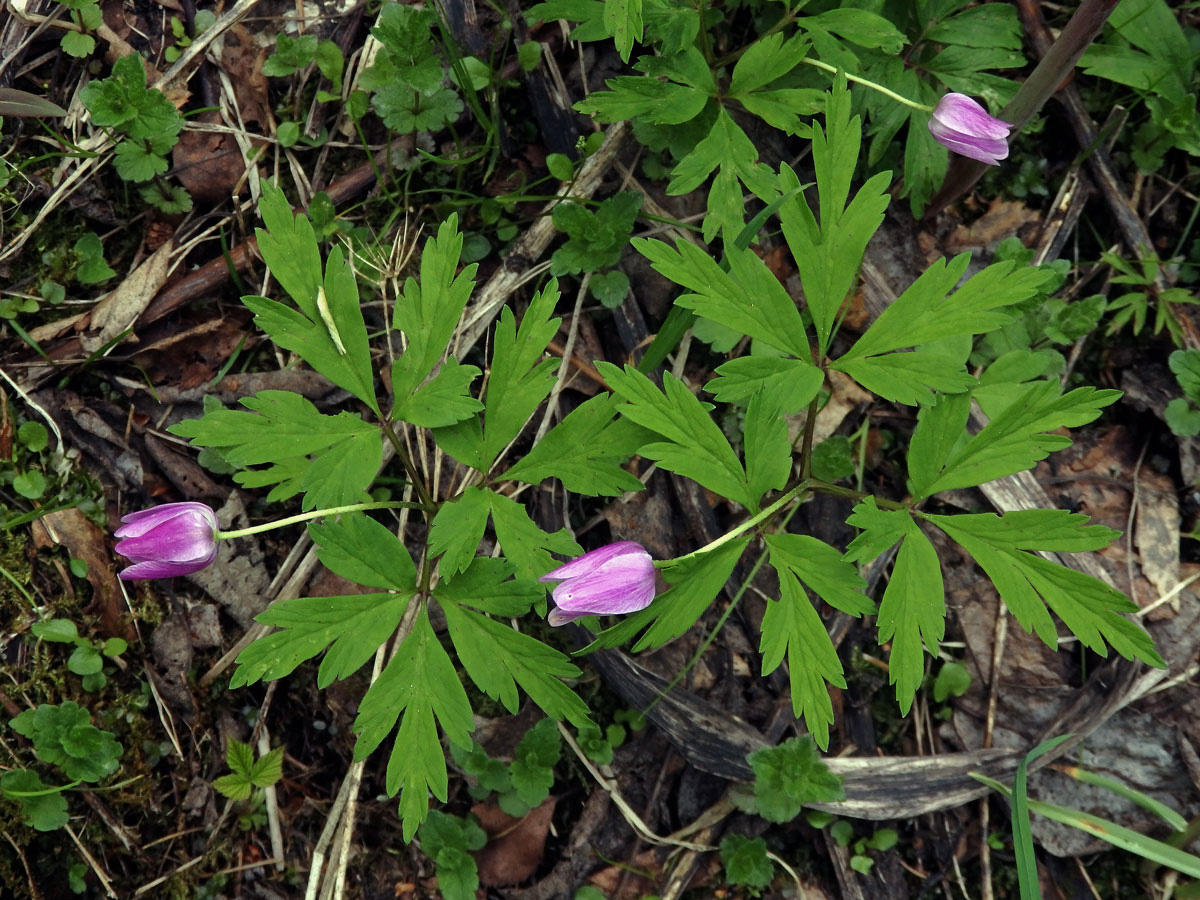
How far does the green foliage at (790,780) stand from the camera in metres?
2.94

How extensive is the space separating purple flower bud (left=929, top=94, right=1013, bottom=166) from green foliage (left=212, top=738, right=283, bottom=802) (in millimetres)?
2913

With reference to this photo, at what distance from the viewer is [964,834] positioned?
10.4ft

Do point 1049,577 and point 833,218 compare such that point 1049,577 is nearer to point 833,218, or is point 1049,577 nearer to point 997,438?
point 997,438

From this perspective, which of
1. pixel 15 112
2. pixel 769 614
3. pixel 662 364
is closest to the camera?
pixel 769 614

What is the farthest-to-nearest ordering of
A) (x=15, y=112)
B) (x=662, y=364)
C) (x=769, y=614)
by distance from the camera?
(x=662, y=364) < (x=15, y=112) < (x=769, y=614)

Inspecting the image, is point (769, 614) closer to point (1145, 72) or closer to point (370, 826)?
point (370, 826)

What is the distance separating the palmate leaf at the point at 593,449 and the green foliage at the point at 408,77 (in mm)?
1307

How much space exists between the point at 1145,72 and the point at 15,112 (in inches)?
153

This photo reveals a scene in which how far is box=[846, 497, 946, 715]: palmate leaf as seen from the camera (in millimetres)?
2396

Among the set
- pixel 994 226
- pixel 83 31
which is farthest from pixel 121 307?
pixel 994 226

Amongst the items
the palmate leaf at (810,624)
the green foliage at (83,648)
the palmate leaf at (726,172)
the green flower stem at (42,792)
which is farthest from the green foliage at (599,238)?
the green flower stem at (42,792)

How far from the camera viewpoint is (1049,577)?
8.01ft

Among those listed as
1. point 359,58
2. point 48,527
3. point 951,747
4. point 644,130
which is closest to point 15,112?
point 359,58

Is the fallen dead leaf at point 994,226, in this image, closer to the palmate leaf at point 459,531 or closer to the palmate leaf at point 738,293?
the palmate leaf at point 738,293
